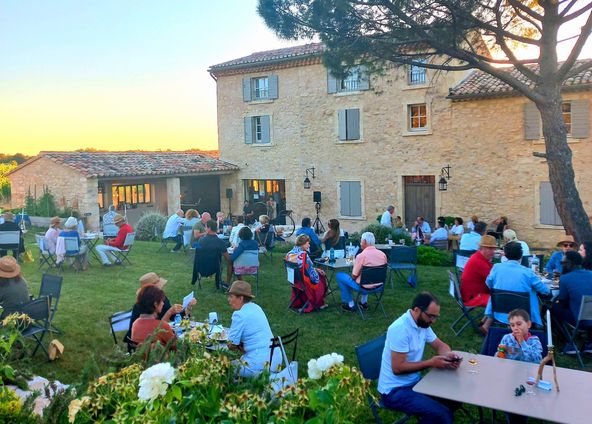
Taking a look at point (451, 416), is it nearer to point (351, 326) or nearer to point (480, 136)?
point (351, 326)

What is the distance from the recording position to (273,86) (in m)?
25.0

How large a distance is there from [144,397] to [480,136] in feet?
62.6

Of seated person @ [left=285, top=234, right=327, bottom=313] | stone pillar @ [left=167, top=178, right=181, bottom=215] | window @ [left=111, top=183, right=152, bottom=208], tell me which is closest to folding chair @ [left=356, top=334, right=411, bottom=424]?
seated person @ [left=285, top=234, right=327, bottom=313]

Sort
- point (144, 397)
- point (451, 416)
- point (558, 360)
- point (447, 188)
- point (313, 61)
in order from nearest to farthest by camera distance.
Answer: point (144, 397) < point (451, 416) < point (558, 360) < point (447, 188) < point (313, 61)

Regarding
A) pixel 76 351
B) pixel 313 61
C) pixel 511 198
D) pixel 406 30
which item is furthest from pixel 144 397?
pixel 313 61

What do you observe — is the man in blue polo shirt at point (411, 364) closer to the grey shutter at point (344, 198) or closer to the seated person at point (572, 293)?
the seated person at point (572, 293)

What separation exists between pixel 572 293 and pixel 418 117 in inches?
622

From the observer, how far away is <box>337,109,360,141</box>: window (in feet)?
74.7

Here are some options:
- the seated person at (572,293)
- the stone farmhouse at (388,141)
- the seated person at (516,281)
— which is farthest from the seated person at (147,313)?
the stone farmhouse at (388,141)

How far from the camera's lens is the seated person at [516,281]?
6.52 meters

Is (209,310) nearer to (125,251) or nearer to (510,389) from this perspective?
(125,251)

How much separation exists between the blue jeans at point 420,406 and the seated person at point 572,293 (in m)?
2.90

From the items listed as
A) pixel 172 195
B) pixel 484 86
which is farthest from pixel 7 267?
pixel 172 195

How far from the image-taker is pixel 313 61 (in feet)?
77.7
